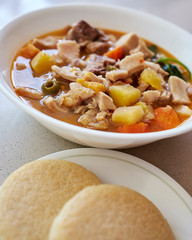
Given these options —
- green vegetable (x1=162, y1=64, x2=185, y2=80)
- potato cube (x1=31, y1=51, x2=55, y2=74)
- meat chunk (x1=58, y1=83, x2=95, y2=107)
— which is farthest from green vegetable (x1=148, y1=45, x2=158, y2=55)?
meat chunk (x1=58, y1=83, x2=95, y2=107)

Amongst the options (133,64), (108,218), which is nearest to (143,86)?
(133,64)

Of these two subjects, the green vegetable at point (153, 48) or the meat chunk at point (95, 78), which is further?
the green vegetable at point (153, 48)

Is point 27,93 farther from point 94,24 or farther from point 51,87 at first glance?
point 94,24

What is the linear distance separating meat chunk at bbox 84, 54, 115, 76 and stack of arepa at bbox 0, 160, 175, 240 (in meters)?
1.25

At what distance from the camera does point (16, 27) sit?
134 inches

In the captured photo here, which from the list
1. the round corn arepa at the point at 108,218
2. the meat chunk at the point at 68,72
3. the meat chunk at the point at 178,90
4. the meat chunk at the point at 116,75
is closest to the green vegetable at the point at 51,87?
the meat chunk at the point at 68,72

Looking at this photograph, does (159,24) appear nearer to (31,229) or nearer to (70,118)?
(70,118)

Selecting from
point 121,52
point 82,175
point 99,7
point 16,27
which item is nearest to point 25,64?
point 16,27

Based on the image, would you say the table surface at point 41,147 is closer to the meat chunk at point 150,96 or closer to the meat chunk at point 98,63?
the meat chunk at point 150,96

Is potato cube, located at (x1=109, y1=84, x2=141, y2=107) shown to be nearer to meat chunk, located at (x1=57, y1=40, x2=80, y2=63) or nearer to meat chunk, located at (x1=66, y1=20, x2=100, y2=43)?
meat chunk, located at (x1=57, y1=40, x2=80, y2=63)

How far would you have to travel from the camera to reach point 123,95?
282 cm

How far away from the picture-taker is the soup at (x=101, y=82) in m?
2.76

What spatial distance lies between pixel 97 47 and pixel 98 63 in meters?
0.43

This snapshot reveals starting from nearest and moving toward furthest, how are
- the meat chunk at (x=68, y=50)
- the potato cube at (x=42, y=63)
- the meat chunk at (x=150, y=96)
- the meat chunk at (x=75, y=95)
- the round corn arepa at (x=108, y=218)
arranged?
the round corn arepa at (x=108, y=218)
the meat chunk at (x=75, y=95)
the meat chunk at (x=150, y=96)
the potato cube at (x=42, y=63)
the meat chunk at (x=68, y=50)
